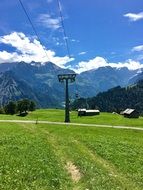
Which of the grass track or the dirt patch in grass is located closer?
the grass track

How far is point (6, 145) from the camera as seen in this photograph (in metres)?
47.4

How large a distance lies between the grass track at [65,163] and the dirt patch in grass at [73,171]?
34 centimetres

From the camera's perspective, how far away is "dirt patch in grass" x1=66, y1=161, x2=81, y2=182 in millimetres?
32153

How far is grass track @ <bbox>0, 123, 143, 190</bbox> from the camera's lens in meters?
29.5

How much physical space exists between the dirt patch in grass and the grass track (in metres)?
0.34

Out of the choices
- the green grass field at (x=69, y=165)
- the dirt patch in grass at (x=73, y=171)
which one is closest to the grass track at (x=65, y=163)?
the green grass field at (x=69, y=165)

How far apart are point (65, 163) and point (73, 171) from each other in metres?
3.76

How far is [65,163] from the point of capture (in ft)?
126

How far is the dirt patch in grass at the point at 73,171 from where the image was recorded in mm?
32153

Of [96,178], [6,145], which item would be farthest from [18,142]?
[96,178]

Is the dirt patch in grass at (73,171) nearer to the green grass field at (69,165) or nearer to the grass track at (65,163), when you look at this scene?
the green grass field at (69,165)

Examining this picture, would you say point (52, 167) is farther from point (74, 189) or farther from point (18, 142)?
point (18, 142)

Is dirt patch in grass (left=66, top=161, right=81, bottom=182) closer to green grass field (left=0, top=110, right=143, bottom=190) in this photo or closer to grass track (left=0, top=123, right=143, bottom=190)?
green grass field (left=0, top=110, right=143, bottom=190)

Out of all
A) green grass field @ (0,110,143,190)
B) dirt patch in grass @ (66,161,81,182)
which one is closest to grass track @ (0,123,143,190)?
green grass field @ (0,110,143,190)
